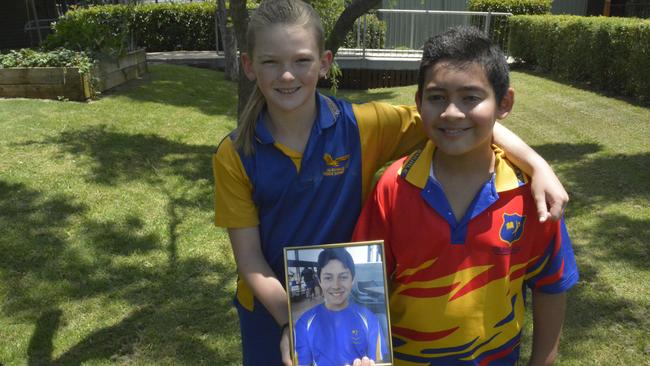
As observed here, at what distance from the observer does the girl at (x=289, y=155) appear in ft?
6.10

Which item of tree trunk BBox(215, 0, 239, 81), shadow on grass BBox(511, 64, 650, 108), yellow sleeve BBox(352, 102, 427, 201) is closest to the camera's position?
yellow sleeve BBox(352, 102, 427, 201)

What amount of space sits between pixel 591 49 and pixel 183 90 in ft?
26.9

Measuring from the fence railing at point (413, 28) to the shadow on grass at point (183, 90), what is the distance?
181 inches

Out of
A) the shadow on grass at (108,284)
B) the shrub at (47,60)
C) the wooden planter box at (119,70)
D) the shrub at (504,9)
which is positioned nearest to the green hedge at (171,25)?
the wooden planter box at (119,70)

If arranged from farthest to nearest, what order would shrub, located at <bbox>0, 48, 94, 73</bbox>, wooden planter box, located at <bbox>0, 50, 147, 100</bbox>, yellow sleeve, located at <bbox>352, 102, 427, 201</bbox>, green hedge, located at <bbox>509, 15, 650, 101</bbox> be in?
green hedge, located at <bbox>509, 15, 650, 101</bbox>
shrub, located at <bbox>0, 48, 94, 73</bbox>
wooden planter box, located at <bbox>0, 50, 147, 100</bbox>
yellow sleeve, located at <bbox>352, 102, 427, 201</bbox>

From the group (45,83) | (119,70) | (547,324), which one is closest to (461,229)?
(547,324)

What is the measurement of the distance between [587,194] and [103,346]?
16.4 ft

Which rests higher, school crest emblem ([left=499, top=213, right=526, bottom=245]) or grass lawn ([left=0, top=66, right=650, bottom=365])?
school crest emblem ([left=499, top=213, right=526, bottom=245])

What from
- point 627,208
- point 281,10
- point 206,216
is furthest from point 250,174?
point 627,208

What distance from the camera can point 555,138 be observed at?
9031 millimetres

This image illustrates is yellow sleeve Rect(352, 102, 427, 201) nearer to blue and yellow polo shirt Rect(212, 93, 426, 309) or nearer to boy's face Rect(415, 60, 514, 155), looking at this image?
blue and yellow polo shirt Rect(212, 93, 426, 309)

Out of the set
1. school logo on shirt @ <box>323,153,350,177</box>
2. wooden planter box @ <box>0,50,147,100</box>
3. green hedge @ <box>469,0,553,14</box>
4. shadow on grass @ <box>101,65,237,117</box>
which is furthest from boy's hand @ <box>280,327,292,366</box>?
green hedge @ <box>469,0,553,14</box>

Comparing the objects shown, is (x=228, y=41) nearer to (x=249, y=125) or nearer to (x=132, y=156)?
(x=132, y=156)

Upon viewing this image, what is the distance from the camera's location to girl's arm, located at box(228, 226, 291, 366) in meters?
1.83
